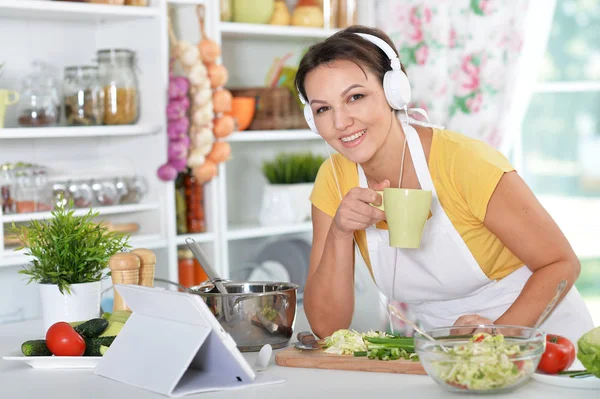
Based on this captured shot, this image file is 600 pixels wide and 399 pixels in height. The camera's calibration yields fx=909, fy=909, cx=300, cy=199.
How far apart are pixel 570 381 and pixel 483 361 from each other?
0.16 m

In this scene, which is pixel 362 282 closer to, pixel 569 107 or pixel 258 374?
pixel 569 107

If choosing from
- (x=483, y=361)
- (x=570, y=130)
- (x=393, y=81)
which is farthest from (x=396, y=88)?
(x=570, y=130)

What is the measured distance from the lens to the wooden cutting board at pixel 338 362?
4.66 feet

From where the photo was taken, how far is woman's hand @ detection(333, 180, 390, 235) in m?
1.71

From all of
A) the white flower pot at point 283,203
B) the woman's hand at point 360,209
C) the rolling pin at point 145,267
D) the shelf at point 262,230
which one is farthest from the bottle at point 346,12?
the rolling pin at point 145,267

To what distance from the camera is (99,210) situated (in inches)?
108

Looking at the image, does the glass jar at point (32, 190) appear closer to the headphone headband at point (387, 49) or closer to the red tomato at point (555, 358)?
the headphone headband at point (387, 49)

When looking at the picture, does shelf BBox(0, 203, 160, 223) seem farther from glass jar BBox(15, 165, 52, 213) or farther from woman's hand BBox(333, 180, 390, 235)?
woman's hand BBox(333, 180, 390, 235)

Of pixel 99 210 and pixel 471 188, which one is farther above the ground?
pixel 471 188

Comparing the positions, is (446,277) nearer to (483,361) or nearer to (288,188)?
(483,361)

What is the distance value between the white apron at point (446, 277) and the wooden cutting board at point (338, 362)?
488mm

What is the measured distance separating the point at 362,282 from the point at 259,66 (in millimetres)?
976

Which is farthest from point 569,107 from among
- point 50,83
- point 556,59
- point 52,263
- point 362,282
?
point 52,263

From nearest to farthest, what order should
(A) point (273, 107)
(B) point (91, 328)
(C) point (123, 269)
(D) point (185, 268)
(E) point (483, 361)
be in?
(E) point (483, 361) → (B) point (91, 328) → (C) point (123, 269) → (D) point (185, 268) → (A) point (273, 107)
